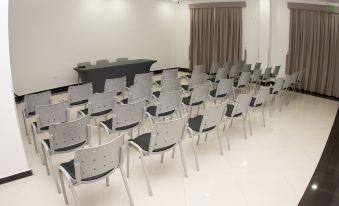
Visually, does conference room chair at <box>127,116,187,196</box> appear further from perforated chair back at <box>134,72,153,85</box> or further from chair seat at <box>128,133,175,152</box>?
perforated chair back at <box>134,72,153,85</box>

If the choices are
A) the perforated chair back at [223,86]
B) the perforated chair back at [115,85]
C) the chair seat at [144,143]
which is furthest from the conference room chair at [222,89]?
the chair seat at [144,143]

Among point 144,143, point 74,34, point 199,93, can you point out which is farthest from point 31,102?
point 74,34

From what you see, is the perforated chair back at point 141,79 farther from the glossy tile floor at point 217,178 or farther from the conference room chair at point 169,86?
the glossy tile floor at point 217,178

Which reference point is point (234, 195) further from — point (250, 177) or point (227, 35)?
point (227, 35)

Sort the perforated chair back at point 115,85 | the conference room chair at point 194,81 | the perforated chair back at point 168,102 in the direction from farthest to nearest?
the conference room chair at point 194,81 → the perforated chair back at point 115,85 → the perforated chair back at point 168,102

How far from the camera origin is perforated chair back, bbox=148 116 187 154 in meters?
3.36

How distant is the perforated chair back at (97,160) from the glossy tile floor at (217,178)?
560 mm

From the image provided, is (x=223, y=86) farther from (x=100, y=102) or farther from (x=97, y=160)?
(x=97, y=160)

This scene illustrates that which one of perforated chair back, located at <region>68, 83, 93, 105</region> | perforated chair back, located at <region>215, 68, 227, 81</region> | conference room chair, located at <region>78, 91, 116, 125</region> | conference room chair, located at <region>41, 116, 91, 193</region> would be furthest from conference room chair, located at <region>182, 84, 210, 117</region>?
conference room chair, located at <region>41, 116, 91, 193</region>

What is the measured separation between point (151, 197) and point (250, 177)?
127 centimetres

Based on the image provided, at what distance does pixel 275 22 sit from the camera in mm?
8938

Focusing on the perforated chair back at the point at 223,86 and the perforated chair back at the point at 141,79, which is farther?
the perforated chair back at the point at 141,79

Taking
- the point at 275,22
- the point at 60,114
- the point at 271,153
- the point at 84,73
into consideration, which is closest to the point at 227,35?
the point at 275,22

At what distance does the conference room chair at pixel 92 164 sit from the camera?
2734 millimetres
